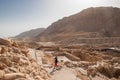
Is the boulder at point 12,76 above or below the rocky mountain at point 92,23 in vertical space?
below

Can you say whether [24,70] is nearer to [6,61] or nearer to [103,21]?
[6,61]

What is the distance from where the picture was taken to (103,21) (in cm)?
8800

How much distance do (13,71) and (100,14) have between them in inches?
3424

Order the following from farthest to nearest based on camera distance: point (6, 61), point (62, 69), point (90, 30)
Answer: point (90, 30), point (62, 69), point (6, 61)

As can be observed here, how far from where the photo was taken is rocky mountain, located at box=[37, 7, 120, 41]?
263 ft

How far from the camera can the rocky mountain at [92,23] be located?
80.1 m

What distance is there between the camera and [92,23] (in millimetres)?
88688

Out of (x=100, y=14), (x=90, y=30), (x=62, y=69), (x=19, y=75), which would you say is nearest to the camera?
(x=19, y=75)

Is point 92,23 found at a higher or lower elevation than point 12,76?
higher

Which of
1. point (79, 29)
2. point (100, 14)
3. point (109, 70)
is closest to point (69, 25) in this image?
point (79, 29)

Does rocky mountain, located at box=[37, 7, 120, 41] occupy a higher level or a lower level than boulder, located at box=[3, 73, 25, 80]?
higher

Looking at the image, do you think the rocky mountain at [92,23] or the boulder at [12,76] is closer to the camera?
the boulder at [12,76]

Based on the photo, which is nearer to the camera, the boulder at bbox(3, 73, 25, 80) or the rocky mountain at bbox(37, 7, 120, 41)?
the boulder at bbox(3, 73, 25, 80)

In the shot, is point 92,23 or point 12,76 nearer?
point 12,76
